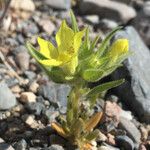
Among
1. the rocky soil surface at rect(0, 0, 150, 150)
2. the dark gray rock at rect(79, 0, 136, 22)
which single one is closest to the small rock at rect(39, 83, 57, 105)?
the rocky soil surface at rect(0, 0, 150, 150)

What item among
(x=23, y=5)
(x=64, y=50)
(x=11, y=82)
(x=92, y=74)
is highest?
(x=64, y=50)

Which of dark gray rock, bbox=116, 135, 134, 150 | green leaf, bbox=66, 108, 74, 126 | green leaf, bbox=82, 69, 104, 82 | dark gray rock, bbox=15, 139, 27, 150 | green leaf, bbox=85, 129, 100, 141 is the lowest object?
dark gray rock, bbox=116, 135, 134, 150

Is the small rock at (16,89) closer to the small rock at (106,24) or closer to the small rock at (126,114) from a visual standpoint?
the small rock at (126,114)

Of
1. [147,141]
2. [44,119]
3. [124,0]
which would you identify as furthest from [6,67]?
[124,0]

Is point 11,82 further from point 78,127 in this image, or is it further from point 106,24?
point 106,24

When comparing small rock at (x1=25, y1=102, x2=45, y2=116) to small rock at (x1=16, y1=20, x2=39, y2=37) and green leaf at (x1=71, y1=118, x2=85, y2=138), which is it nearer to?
green leaf at (x1=71, y1=118, x2=85, y2=138)

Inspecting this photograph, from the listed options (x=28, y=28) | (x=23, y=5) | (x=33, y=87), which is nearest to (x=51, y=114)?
(x=33, y=87)

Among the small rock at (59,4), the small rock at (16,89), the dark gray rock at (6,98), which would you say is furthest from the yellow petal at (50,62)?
the small rock at (59,4)
